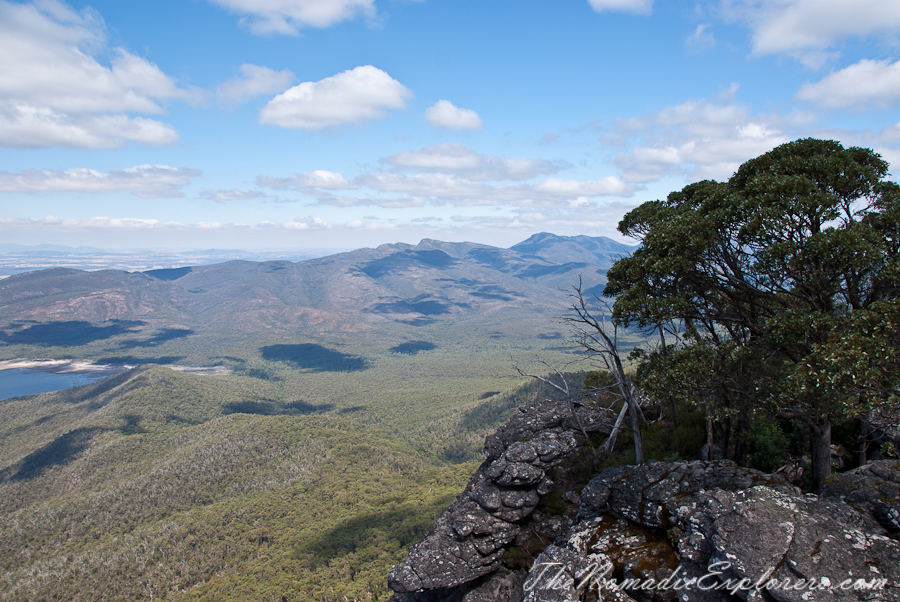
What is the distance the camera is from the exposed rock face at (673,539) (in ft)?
39.0

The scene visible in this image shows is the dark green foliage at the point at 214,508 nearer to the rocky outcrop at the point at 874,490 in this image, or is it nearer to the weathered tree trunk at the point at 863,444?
the weathered tree trunk at the point at 863,444

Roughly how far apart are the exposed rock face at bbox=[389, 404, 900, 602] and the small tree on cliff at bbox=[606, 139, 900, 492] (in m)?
3.04

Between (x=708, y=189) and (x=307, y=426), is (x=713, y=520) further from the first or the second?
(x=307, y=426)

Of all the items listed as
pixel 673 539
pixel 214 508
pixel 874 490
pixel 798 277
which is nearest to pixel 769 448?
pixel 874 490

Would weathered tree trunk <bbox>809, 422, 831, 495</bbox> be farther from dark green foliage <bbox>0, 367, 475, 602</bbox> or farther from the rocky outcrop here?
dark green foliage <bbox>0, 367, 475, 602</bbox>

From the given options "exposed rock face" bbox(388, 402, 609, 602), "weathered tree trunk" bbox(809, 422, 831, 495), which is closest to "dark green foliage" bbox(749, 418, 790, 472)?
"weathered tree trunk" bbox(809, 422, 831, 495)

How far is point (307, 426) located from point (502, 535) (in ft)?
495

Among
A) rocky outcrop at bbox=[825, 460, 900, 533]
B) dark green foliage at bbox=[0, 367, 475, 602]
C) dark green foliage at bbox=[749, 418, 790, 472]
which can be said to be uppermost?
rocky outcrop at bbox=[825, 460, 900, 533]

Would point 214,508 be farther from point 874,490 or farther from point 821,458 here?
point 874,490

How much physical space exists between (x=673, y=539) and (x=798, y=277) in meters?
10.5

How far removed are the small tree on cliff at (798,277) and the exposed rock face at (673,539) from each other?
304 centimetres

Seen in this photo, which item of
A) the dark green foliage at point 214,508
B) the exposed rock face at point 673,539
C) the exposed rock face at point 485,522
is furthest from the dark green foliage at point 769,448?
the dark green foliage at point 214,508

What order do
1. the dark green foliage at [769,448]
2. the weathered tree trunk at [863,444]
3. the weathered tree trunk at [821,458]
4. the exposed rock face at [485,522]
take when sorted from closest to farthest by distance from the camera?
the weathered tree trunk at [821,458] → the weathered tree trunk at [863,444] → the dark green foliage at [769,448] → the exposed rock face at [485,522]

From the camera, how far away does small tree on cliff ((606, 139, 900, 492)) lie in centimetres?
1208
